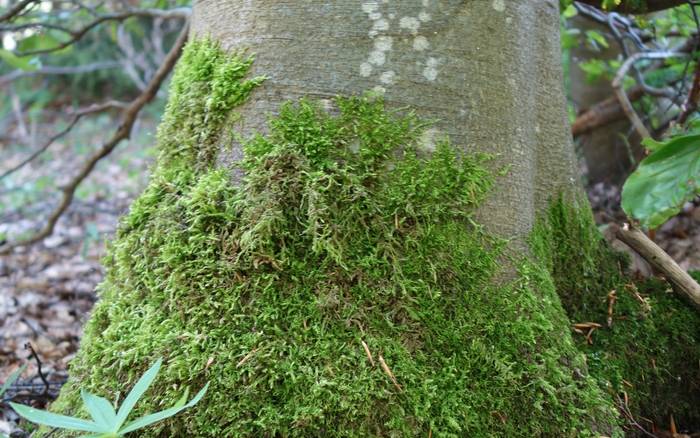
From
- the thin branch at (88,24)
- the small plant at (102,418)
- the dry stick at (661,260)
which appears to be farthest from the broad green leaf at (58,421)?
the thin branch at (88,24)

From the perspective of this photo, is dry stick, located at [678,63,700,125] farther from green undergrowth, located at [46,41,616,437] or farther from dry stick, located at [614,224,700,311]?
green undergrowth, located at [46,41,616,437]

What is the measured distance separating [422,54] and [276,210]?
1.93 ft

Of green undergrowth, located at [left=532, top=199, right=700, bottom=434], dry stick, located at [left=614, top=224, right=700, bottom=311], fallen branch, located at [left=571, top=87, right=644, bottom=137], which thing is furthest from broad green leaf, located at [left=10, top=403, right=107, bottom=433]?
fallen branch, located at [left=571, top=87, right=644, bottom=137]

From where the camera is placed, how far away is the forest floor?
90.2 inches

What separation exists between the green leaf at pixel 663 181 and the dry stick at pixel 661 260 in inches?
18.0

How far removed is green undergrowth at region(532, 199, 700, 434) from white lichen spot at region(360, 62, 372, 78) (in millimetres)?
720

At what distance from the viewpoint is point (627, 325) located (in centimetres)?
176

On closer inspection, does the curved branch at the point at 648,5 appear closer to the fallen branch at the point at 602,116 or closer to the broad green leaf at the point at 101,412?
the fallen branch at the point at 602,116

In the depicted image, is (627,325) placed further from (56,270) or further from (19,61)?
(56,270)

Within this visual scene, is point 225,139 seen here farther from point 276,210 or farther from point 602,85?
point 602,85

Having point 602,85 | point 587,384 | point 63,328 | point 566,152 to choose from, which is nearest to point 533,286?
point 587,384

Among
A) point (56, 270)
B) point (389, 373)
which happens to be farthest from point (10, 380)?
point (56, 270)

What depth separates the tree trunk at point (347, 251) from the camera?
129cm

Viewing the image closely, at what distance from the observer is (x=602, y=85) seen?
14.9ft
